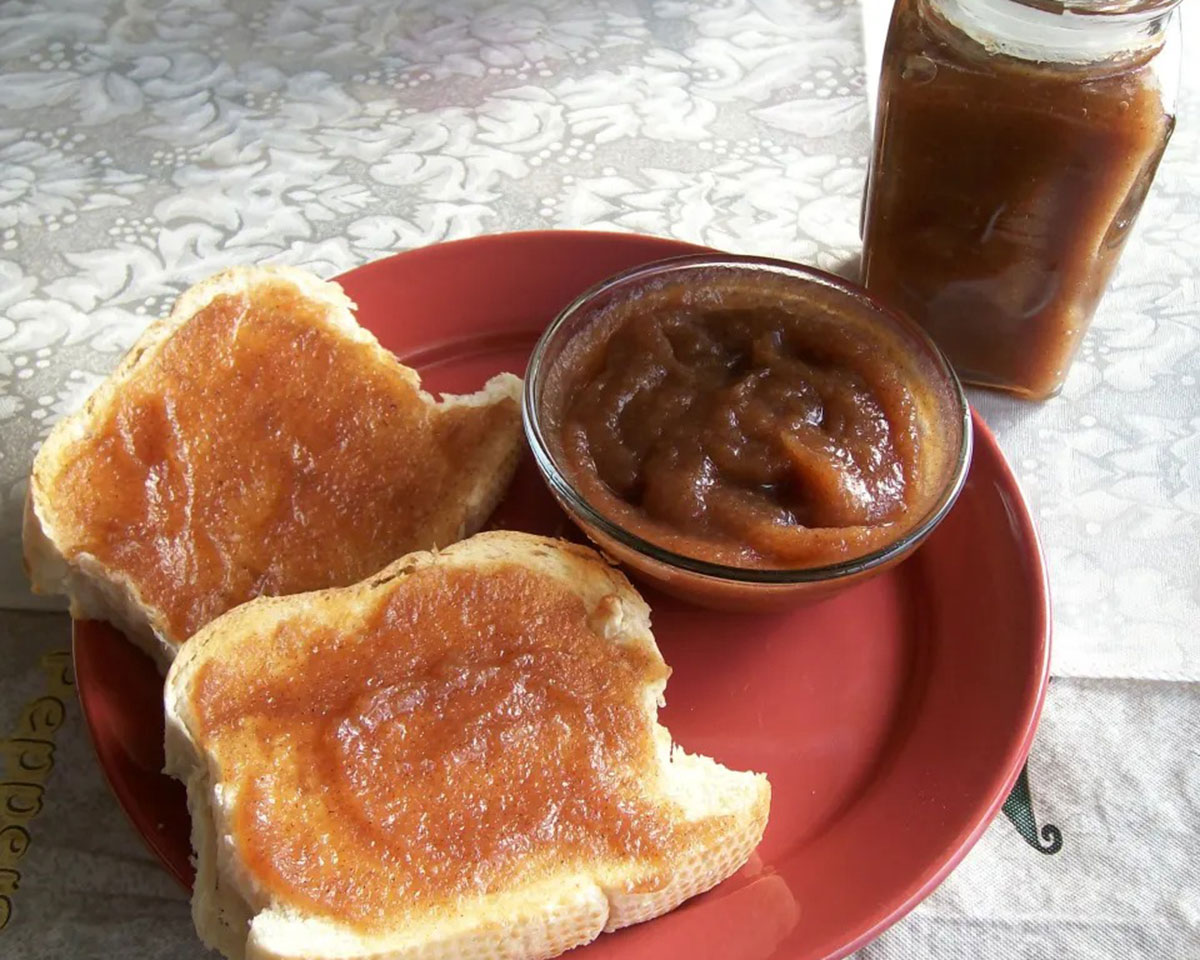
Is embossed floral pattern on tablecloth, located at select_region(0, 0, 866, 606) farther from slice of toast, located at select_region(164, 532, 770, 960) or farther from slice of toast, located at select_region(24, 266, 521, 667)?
slice of toast, located at select_region(164, 532, 770, 960)

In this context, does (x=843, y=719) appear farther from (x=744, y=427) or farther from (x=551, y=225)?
(x=551, y=225)

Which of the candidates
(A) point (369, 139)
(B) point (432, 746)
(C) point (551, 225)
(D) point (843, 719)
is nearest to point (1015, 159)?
(D) point (843, 719)

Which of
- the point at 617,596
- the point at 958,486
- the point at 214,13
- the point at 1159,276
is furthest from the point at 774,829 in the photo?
the point at 214,13

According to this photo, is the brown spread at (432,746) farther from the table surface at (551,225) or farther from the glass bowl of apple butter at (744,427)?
the table surface at (551,225)

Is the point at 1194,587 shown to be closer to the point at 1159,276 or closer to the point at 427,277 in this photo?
the point at 1159,276

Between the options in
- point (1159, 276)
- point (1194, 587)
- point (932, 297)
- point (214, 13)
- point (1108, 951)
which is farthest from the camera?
point (214, 13)
